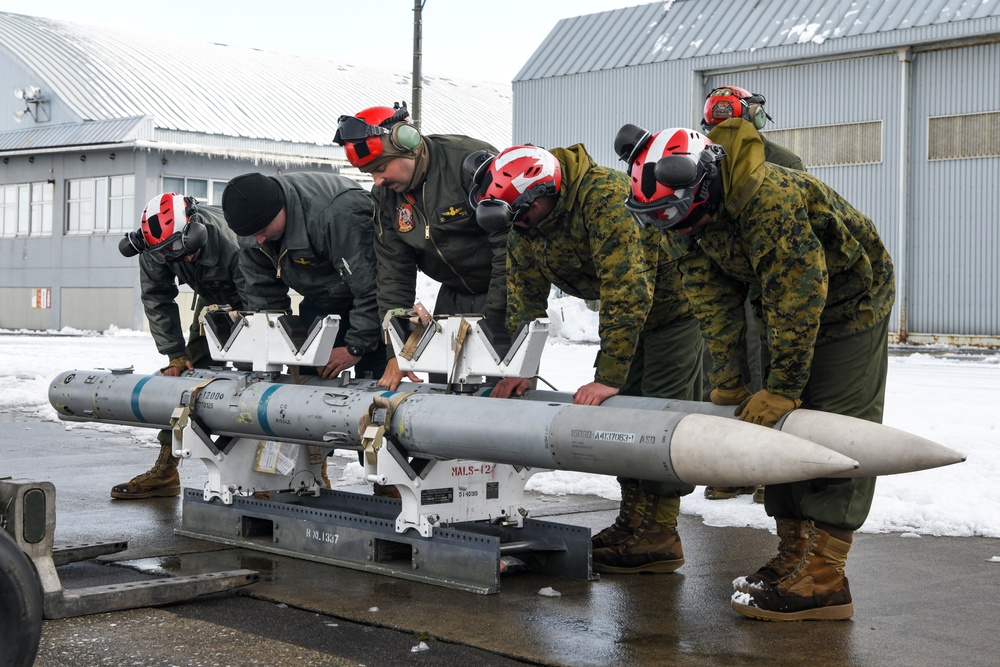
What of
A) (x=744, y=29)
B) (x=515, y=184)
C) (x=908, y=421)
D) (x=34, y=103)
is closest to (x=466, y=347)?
(x=515, y=184)

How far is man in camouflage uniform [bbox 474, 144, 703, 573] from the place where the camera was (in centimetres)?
563

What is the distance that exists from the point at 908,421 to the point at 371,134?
5621 mm

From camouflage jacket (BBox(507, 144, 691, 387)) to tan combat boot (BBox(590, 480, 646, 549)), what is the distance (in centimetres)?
81

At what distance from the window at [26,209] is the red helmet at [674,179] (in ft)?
108

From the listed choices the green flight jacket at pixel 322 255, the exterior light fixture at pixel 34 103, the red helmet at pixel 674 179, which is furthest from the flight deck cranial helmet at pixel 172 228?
the exterior light fixture at pixel 34 103

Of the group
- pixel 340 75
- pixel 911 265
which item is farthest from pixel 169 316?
pixel 340 75

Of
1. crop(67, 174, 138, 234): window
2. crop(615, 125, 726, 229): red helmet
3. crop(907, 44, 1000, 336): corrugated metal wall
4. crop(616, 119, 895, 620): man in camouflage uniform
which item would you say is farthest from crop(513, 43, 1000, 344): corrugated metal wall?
crop(615, 125, 726, 229): red helmet

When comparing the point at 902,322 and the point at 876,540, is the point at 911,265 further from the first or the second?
the point at 876,540

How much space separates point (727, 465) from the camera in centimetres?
474

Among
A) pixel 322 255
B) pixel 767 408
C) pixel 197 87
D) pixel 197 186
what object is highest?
pixel 197 87

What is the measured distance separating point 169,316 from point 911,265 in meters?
18.1

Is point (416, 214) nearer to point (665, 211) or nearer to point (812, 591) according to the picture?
point (665, 211)

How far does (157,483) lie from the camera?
8625 millimetres

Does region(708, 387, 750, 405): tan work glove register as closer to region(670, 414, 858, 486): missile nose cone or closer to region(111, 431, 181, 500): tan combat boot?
region(670, 414, 858, 486): missile nose cone
